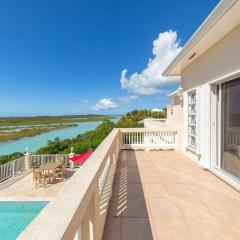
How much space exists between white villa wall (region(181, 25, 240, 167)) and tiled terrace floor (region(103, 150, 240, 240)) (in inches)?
27.8

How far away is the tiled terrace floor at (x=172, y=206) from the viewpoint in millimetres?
2373

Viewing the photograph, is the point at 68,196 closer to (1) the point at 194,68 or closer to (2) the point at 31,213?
(1) the point at 194,68

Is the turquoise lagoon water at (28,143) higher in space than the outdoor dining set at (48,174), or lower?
lower

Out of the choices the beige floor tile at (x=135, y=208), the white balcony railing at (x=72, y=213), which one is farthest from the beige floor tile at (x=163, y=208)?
the white balcony railing at (x=72, y=213)

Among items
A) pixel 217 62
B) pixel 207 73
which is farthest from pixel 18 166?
pixel 217 62

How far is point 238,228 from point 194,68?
414cm

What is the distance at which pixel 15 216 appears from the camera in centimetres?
696

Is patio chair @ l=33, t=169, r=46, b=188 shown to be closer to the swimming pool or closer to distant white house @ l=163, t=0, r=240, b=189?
the swimming pool

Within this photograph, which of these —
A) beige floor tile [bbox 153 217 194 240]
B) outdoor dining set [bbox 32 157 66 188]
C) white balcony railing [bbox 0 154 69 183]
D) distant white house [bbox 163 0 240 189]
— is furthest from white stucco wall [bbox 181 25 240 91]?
white balcony railing [bbox 0 154 69 183]

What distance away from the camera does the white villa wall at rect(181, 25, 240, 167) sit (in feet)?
11.5

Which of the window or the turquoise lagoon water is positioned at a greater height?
the window

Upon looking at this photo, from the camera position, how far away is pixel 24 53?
19359mm

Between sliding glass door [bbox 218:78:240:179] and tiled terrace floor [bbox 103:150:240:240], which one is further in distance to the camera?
sliding glass door [bbox 218:78:240:179]

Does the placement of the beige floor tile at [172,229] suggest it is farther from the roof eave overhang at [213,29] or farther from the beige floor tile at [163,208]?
the roof eave overhang at [213,29]
